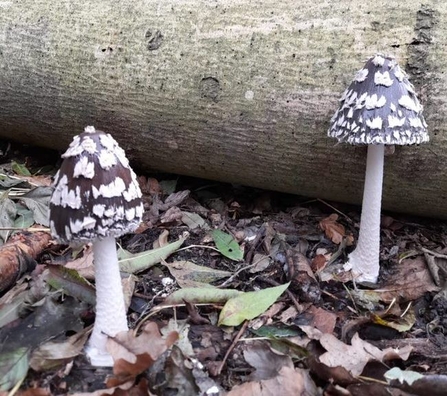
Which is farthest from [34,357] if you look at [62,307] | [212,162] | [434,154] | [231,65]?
[434,154]

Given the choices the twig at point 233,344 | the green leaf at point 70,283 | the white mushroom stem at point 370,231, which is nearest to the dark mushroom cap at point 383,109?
the white mushroom stem at point 370,231

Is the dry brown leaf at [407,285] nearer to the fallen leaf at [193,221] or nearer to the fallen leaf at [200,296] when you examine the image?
the fallen leaf at [200,296]

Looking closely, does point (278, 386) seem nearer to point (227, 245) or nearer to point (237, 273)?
point (237, 273)

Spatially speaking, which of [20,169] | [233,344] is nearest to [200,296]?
[233,344]

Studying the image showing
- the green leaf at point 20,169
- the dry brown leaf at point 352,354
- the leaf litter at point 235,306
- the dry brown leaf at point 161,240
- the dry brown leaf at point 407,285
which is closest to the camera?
the leaf litter at point 235,306

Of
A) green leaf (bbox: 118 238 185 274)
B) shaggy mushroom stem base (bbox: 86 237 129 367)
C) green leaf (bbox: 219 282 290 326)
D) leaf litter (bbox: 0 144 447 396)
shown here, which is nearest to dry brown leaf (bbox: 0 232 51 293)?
leaf litter (bbox: 0 144 447 396)

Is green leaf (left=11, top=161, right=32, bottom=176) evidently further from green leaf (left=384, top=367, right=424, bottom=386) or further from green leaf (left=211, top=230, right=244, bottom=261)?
green leaf (left=384, top=367, right=424, bottom=386)

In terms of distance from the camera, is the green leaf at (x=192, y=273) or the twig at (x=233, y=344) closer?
the twig at (x=233, y=344)
